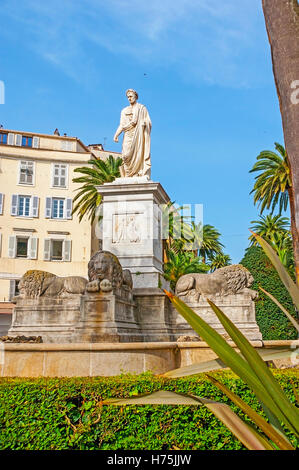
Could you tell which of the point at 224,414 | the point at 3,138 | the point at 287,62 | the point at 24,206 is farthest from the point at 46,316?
the point at 3,138

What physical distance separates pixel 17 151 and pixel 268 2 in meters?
42.4

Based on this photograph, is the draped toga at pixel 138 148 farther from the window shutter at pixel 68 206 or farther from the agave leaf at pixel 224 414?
the window shutter at pixel 68 206

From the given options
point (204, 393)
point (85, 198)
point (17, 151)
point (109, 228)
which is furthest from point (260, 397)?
point (17, 151)

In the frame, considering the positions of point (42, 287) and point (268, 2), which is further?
point (42, 287)

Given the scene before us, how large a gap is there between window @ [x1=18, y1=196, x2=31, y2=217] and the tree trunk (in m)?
40.5

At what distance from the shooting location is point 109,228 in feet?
35.1

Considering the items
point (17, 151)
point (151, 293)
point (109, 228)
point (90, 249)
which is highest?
point (17, 151)

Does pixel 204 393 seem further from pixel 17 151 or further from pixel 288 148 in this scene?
pixel 17 151

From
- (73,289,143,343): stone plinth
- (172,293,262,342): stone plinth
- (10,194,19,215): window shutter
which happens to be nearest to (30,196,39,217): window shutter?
(10,194,19,215): window shutter

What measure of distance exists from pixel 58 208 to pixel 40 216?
1894 millimetres

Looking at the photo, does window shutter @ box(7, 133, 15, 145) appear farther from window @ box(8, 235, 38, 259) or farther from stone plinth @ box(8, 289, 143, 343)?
stone plinth @ box(8, 289, 143, 343)

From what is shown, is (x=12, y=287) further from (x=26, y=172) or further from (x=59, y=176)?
(x=59, y=176)

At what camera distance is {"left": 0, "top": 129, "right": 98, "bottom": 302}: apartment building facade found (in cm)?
4112

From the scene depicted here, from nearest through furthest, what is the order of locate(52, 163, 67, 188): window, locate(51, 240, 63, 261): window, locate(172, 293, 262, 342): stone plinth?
1. locate(172, 293, 262, 342): stone plinth
2. locate(51, 240, 63, 261): window
3. locate(52, 163, 67, 188): window
